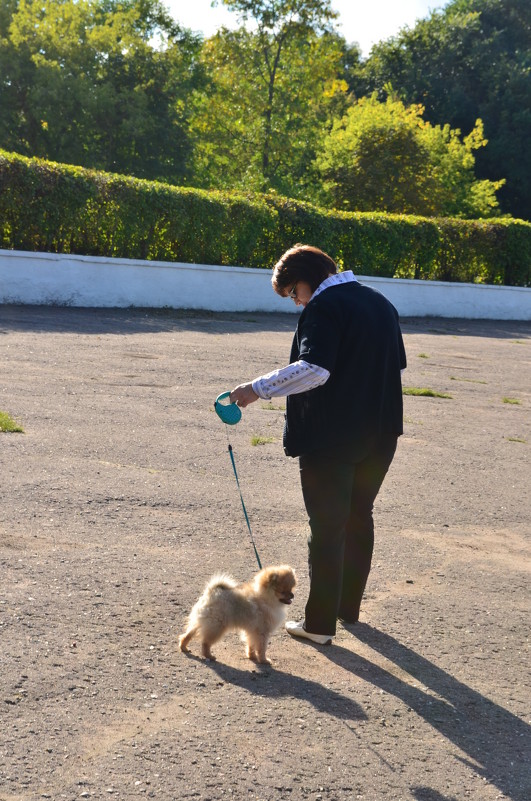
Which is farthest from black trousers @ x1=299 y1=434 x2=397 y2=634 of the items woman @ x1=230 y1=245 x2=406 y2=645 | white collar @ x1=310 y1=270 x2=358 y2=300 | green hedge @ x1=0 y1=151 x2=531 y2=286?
green hedge @ x1=0 y1=151 x2=531 y2=286

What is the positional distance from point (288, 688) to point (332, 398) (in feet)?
4.44

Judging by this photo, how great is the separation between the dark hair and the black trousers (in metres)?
0.82

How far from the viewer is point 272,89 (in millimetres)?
35188

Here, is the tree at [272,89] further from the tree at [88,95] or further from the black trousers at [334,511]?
the black trousers at [334,511]

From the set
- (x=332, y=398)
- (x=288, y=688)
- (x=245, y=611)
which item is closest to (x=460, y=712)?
(x=288, y=688)

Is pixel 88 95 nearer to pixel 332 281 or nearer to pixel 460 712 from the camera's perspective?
pixel 332 281

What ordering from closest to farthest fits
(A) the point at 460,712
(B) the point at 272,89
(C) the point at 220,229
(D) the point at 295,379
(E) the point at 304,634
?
(A) the point at 460,712, (D) the point at 295,379, (E) the point at 304,634, (C) the point at 220,229, (B) the point at 272,89

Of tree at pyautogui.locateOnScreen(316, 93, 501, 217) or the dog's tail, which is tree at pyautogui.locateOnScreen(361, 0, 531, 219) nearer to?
tree at pyautogui.locateOnScreen(316, 93, 501, 217)

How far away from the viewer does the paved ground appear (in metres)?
3.60

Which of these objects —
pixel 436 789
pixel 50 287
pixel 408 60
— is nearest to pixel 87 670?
pixel 436 789

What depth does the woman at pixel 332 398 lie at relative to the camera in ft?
15.1

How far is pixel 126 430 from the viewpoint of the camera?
9.13m

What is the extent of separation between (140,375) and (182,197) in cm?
1028

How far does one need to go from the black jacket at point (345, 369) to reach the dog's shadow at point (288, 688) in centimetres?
105
